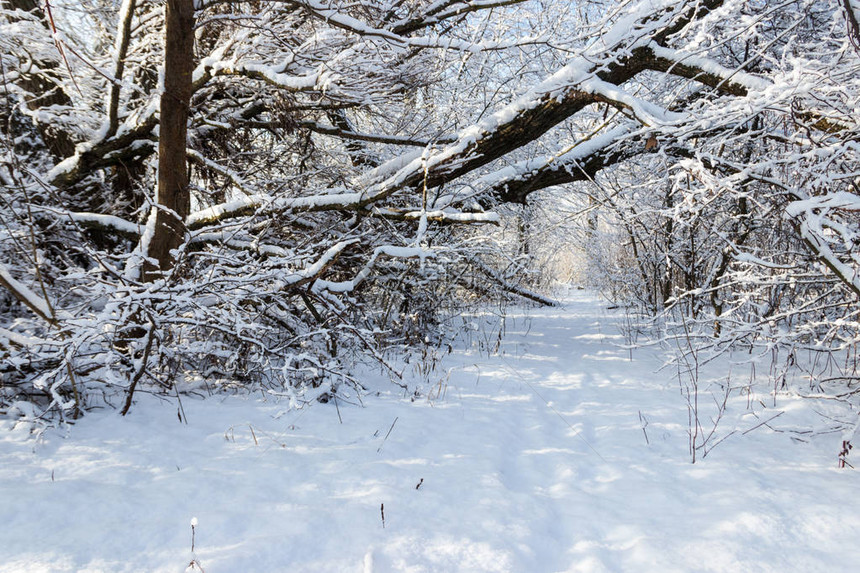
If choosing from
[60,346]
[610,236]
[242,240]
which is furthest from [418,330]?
[610,236]

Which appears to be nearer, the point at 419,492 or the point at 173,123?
the point at 419,492

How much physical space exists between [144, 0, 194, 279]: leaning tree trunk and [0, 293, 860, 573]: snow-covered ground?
118 centimetres

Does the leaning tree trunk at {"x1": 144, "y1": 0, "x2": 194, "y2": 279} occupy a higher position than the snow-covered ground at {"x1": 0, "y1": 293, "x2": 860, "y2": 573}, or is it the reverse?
the leaning tree trunk at {"x1": 144, "y1": 0, "x2": 194, "y2": 279}

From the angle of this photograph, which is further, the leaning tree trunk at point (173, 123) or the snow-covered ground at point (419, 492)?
the leaning tree trunk at point (173, 123)

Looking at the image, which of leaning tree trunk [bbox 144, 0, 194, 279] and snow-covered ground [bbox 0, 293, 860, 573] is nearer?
snow-covered ground [bbox 0, 293, 860, 573]

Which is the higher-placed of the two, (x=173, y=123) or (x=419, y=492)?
(x=173, y=123)

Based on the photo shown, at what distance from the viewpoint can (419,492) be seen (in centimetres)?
196

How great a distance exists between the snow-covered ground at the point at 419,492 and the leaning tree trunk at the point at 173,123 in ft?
3.88

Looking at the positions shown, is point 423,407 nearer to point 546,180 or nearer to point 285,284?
point 285,284

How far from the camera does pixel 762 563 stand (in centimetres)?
154

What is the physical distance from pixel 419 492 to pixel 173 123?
2.80 m

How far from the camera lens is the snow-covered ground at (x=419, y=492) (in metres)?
1.50

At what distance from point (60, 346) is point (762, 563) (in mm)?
3083

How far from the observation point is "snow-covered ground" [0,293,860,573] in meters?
1.50
